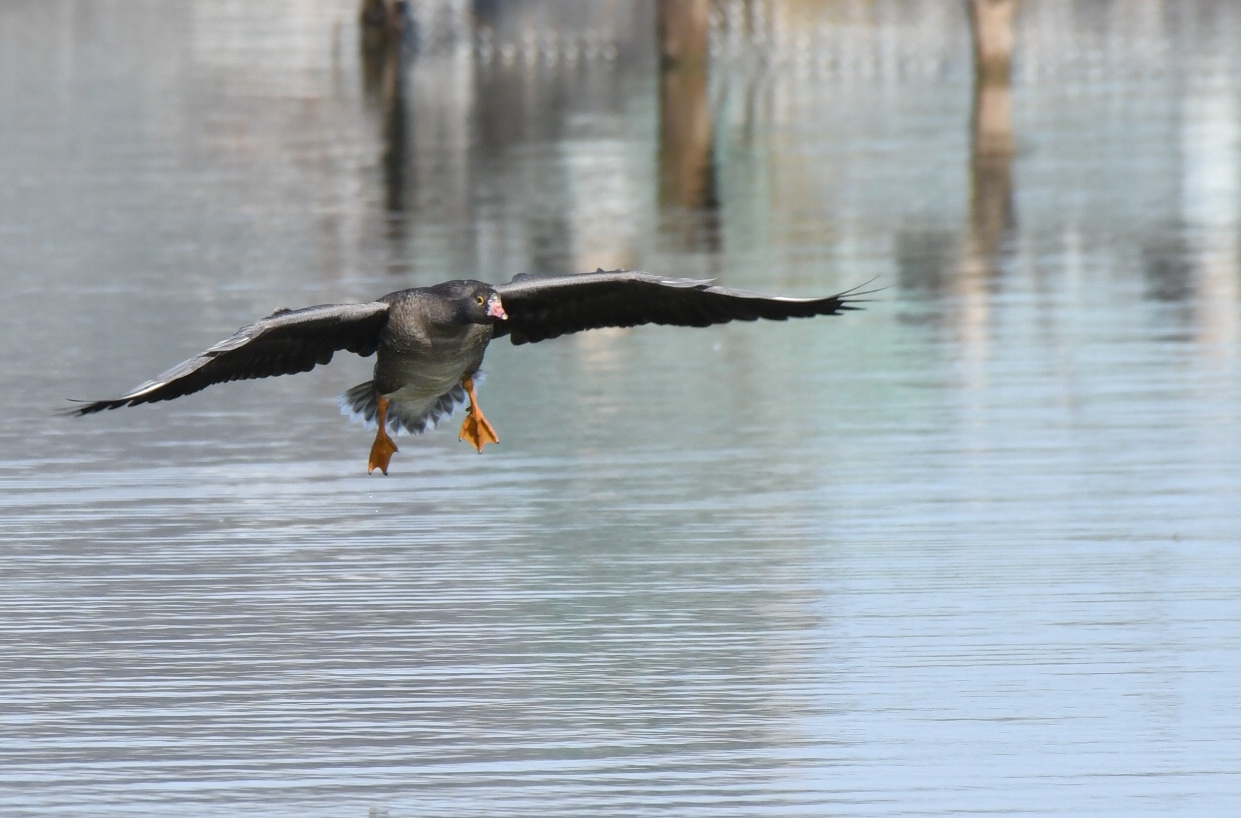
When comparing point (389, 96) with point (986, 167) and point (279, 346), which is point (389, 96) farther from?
point (279, 346)

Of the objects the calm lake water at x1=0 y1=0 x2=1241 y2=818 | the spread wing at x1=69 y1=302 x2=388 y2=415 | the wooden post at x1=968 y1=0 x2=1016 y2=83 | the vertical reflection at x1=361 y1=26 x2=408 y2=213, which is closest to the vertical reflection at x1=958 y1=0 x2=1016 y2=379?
the wooden post at x1=968 y1=0 x2=1016 y2=83

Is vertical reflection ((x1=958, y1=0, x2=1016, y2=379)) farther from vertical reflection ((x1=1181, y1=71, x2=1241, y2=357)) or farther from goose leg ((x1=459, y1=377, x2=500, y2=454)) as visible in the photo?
goose leg ((x1=459, y1=377, x2=500, y2=454))

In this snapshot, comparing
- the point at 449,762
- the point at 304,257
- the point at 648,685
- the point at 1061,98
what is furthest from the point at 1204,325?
the point at 1061,98

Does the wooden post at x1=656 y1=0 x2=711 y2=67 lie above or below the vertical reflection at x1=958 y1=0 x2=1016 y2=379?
above

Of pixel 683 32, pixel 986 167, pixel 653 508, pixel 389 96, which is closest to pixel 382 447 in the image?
pixel 653 508

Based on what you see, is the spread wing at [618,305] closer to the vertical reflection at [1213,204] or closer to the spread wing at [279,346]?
the spread wing at [279,346]

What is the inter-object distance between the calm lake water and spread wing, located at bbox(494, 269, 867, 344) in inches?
37.1

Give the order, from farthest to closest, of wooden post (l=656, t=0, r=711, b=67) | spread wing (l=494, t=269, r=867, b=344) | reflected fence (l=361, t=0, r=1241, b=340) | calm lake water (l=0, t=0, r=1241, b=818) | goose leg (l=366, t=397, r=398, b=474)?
wooden post (l=656, t=0, r=711, b=67) < reflected fence (l=361, t=0, r=1241, b=340) < goose leg (l=366, t=397, r=398, b=474) < spread wing (l=494, t=269, r=867, b=344) < calm lake water (l=0, t=0, r=1241, b=818)

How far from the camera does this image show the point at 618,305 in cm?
1022

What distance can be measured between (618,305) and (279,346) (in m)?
1.38

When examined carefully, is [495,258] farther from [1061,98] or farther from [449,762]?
[1061,98]

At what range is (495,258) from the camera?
19.1 m

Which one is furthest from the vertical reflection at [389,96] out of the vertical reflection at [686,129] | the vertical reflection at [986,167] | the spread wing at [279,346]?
the spread wing at [279,346]

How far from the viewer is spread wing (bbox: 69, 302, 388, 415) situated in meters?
8.96
